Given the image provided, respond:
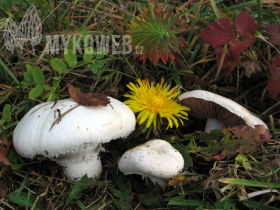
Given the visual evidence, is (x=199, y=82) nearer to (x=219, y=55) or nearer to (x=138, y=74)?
(x=219, y=55)

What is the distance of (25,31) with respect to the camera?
2.61 meters

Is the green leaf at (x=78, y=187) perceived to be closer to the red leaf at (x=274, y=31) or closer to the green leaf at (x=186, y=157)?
the green leaf at (x=186, y=157)

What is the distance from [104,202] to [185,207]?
2.12ft

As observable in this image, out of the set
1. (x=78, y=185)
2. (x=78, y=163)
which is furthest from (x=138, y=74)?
(x=78, y=185)

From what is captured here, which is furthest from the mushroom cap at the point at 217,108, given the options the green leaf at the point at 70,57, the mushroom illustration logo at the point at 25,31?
the mushroom illustration logo at the point at 25,31

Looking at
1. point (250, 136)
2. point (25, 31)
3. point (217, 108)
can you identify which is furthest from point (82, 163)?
point (25, 31)

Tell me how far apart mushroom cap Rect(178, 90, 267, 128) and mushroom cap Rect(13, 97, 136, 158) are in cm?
66

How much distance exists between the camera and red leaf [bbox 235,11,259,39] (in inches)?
83.7

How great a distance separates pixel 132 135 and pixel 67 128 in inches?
30.2

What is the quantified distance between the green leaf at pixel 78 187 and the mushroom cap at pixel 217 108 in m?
1.08

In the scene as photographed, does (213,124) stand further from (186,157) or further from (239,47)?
(239,47)

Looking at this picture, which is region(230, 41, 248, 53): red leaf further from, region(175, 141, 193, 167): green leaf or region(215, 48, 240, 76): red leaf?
region(175, 141, 193, 167): green leaf

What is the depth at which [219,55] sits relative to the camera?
242 cm

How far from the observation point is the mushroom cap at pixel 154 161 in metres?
1.70
